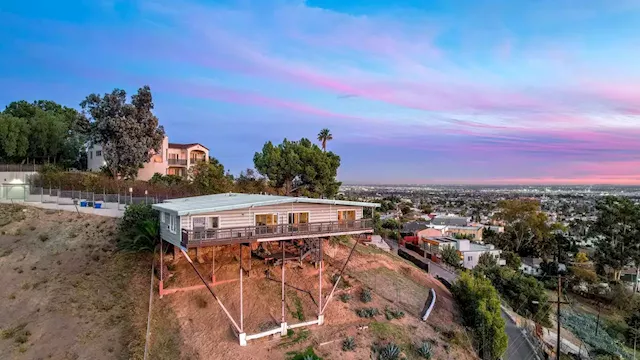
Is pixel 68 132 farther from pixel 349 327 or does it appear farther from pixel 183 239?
pixel 349 327

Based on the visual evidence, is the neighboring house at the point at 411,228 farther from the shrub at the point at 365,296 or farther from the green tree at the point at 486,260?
the shrub at the point at 365,296

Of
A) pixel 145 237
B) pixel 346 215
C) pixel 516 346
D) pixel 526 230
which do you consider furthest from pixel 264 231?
pixel 526 230

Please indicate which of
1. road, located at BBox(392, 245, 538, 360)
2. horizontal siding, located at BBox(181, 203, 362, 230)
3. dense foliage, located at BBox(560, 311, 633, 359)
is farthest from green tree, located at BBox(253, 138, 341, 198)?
dense foliage, located at BBox(560, 311, 633, 359)

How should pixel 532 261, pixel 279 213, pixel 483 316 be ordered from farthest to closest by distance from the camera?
pixel 532 261 → pixel 483 316 → pixel 279 213

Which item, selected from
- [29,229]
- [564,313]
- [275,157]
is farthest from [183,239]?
→ [564,313]

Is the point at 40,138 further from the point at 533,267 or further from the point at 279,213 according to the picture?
the point at 533,267

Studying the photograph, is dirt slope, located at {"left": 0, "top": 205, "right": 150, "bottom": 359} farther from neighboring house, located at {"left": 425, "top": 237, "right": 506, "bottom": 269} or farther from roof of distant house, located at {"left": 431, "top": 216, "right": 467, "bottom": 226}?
roof of distant house, located at {"left": 431, "top": 216, "right": 467, "bottom": 226}
